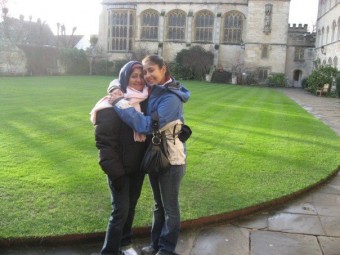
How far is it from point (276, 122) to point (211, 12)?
1146 inches

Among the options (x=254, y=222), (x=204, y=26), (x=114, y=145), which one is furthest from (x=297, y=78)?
(x=114, y=145)

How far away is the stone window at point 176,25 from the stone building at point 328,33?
12.8 metres

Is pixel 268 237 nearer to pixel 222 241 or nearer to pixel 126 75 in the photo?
pixel 222 241

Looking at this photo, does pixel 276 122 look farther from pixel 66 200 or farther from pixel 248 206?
pixel 66 200

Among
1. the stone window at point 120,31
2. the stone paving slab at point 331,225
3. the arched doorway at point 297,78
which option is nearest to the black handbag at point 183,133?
the stone paving slab at point 331,225

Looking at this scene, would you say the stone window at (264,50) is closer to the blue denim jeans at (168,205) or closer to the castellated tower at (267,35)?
the castellated tower at (267,35)

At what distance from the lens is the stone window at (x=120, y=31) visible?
39469 millimetres

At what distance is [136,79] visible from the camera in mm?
2984

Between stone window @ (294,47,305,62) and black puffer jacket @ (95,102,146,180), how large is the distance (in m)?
36.7

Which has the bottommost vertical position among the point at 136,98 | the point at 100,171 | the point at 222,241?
the point at 222,241

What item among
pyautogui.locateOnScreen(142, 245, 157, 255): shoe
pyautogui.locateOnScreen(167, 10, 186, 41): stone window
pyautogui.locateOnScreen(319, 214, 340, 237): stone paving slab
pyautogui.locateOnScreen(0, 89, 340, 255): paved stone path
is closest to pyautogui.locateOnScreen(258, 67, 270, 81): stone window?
pyautogui.locateOnScreen(167, 10, 186, 41): stone window

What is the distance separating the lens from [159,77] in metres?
2.98

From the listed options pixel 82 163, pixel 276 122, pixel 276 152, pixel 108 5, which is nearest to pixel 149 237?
pixel 82 163

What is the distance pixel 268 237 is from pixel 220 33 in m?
35.7
